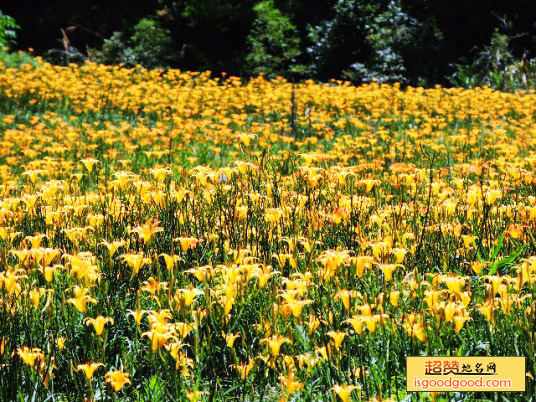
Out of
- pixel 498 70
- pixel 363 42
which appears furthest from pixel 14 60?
pixel 498 70

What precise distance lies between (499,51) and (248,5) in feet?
23.8

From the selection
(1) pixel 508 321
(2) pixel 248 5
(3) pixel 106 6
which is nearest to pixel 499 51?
(2) pixel 248 5

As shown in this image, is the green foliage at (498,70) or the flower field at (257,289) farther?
the green foliage at (498,70)

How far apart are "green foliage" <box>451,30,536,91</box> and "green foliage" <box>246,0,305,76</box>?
4401 mm

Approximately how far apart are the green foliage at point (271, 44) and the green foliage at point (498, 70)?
14.4 ft

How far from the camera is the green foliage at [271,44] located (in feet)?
53.7

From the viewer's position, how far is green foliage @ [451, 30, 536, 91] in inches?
539

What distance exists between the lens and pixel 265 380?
2496mm

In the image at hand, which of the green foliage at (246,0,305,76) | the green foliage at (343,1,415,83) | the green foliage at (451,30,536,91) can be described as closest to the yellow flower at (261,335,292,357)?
the green foliage at (451,30,536,91)

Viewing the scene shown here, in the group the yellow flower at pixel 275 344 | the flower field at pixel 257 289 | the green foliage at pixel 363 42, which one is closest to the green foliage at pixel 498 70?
the green foliage at pixel 363 42

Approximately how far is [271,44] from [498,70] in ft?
20.2

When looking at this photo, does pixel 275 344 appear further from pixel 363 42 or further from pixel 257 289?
pixel 363 42

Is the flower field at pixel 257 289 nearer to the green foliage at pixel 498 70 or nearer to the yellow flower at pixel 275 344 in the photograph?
the yellow flower at pixel 275 344

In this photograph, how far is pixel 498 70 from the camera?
14.8m
